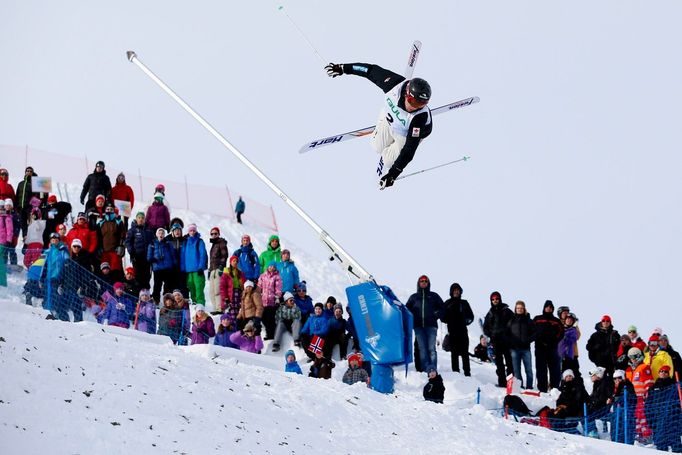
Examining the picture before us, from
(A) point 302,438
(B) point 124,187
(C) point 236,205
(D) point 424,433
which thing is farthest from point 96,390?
(C) point 236,205

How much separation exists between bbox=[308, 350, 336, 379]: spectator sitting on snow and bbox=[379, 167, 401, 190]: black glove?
318 centimetres

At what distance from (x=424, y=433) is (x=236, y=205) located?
1740 centimetres

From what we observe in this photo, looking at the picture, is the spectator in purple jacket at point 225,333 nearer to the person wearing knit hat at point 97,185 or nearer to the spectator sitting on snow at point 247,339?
the spectator sitting on snow at point 247,339

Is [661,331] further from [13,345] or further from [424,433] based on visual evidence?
[13,345]

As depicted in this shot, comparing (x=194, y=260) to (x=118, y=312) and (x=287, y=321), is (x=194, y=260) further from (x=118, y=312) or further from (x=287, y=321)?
(x=118, y=312)

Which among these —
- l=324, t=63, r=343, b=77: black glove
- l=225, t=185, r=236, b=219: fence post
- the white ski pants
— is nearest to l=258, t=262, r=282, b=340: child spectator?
the white ski pants

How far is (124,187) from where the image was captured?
20.3 m

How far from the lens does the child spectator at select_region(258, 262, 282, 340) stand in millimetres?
17938

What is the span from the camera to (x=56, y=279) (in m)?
16.3

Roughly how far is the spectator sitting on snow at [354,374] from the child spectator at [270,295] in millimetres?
2461

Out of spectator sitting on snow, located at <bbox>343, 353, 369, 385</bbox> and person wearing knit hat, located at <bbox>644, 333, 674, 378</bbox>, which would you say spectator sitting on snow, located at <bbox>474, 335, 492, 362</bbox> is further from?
spectator sitting on snow, located at <bbox>343, 353, 369, 385</bbox>

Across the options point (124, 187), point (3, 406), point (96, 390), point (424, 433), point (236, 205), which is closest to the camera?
point (3, 406)

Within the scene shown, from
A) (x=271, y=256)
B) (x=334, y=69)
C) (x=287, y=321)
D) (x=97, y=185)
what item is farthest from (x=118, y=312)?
(x=334, y=69)

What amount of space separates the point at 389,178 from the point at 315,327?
14.3 feet
